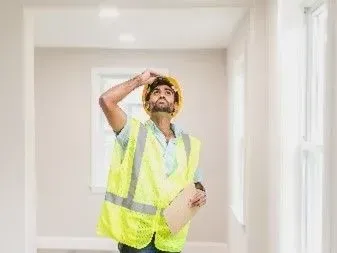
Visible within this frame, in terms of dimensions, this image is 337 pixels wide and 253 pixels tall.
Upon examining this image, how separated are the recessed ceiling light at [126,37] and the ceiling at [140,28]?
0.06 ft

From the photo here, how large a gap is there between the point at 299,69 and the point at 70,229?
3955 mm

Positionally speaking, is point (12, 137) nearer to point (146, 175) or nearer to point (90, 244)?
point (146, 175)

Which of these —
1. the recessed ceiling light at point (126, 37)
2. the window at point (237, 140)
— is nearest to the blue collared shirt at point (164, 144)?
the window at point (237, 140)

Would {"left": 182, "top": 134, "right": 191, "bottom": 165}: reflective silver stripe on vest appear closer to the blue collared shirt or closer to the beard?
the blue collared shirt

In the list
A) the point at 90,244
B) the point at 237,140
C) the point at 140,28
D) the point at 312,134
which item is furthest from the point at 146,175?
the point at 90,244

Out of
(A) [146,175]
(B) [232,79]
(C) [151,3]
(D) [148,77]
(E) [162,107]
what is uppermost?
(C) [151,3]

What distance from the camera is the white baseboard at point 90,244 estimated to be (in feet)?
19.1

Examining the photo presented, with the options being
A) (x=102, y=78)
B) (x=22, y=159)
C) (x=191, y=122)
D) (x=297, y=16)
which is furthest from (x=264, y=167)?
(x=102, y=78)

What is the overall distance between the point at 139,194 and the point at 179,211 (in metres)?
0.28

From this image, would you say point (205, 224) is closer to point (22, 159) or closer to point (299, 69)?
point (22, 159)

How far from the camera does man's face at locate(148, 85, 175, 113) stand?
11.0 ft

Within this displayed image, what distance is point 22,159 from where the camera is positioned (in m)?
3.18

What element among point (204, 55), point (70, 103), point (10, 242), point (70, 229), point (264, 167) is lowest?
point (70, 229)

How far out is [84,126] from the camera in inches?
232
